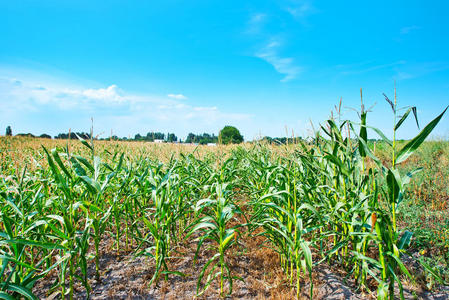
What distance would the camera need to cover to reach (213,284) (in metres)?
2.24

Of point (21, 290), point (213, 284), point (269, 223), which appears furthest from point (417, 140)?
point (21, 290)

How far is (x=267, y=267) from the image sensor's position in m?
2.46

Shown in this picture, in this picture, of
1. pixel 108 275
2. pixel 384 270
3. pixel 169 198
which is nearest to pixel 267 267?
pixel 384 270

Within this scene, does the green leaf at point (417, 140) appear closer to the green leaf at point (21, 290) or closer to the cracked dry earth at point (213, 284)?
the cracked dry earth at point (213, 284)

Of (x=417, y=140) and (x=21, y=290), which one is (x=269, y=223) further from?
(x=21, y=290)

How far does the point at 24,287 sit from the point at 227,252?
1942 mm

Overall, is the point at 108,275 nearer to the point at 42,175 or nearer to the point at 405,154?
the point at 42,175

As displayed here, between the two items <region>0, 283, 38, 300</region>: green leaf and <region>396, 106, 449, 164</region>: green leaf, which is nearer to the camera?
<region>0, 283, 38, 300</region>: green leaf

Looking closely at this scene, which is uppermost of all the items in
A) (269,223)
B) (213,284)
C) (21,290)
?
(269,223)

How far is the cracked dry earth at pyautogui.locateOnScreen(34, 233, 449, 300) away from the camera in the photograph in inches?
81.1

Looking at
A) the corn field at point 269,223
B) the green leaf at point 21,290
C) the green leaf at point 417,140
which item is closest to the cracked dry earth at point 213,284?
the corn field at point 269,223

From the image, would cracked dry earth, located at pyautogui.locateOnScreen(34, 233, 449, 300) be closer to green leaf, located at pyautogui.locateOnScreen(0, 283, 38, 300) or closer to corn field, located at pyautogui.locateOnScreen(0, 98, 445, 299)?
corn field, located at pyautogui.locateOnScreen(0, 98, 445, 299)

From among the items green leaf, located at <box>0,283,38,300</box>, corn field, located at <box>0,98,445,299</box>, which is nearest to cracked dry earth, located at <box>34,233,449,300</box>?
corn field, located at <box>0,98,445,299</box>

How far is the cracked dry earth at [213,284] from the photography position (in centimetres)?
206
